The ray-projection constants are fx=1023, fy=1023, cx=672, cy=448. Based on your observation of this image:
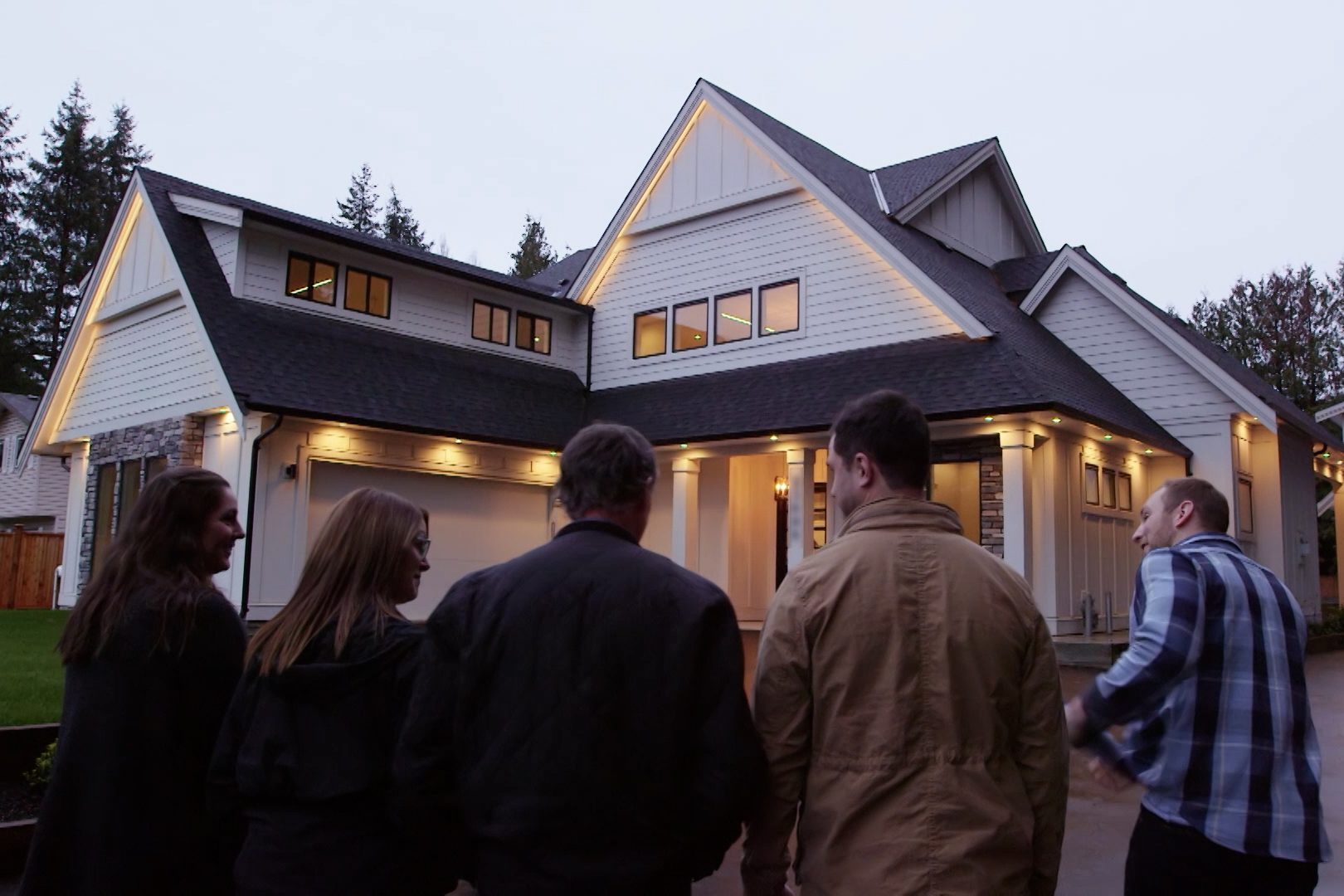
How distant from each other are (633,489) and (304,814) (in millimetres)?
1059

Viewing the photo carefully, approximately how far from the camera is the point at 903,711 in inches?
83.4

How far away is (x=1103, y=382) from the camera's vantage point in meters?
15.0

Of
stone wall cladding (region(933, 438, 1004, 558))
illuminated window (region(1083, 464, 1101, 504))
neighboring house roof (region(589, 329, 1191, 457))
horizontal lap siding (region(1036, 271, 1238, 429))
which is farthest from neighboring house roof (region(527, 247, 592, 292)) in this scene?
illuminated window (region(1083, 464, 1101, 504))

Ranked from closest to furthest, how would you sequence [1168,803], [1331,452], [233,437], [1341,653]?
1. [1168,803]
2. [233,437]
3. [1341,653]
4. [1331,452]

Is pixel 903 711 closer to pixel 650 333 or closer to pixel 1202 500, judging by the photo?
pixel 1202 500

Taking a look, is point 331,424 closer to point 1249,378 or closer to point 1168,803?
point 1168,803

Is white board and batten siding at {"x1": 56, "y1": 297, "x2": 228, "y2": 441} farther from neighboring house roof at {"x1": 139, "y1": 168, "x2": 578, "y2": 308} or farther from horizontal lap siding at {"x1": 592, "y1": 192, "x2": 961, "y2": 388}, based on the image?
horizontal lap siding at {"x1": 592, "y1": 192, "x2": 961, "y2": 388}

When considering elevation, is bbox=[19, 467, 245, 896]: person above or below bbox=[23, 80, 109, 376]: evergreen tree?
below

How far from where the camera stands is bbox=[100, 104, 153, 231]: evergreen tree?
38.1 metres

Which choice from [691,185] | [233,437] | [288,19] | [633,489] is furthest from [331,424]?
[288,19]

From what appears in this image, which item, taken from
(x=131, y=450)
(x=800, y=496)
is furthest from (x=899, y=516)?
(x=131, y=450)

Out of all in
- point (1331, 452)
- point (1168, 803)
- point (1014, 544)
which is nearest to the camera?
point (1168, 803)

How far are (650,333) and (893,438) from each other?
15004 millimetres

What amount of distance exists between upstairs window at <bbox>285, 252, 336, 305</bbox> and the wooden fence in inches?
343
